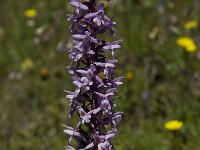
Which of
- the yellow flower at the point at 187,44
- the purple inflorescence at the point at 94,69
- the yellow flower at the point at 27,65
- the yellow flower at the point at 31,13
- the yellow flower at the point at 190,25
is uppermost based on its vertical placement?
the purple inflorescence at the point at 94,69

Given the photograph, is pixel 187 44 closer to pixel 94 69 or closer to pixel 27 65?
pixel 27 65

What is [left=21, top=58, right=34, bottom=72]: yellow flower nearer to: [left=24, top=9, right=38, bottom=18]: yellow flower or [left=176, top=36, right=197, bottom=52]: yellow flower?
[left=24, top=9, right=38, bottom=18]: yellow flower

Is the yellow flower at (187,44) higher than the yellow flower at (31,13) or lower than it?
higher

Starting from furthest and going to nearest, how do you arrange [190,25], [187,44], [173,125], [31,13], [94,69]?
[31,13] < [190,25] < [187,44] < [173,125] < [94,69]

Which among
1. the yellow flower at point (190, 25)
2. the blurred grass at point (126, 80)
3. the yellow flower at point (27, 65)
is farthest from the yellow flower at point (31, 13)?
the yellow flower at point (190, 25)

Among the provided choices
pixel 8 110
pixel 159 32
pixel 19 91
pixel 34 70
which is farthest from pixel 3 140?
pixel 159 32

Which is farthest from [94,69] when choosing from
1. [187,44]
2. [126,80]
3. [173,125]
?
[187,44]

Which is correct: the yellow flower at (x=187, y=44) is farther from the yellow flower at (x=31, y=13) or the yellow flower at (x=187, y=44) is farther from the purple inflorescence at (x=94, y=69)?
the purple inflorescence at (x=94, y=69)
